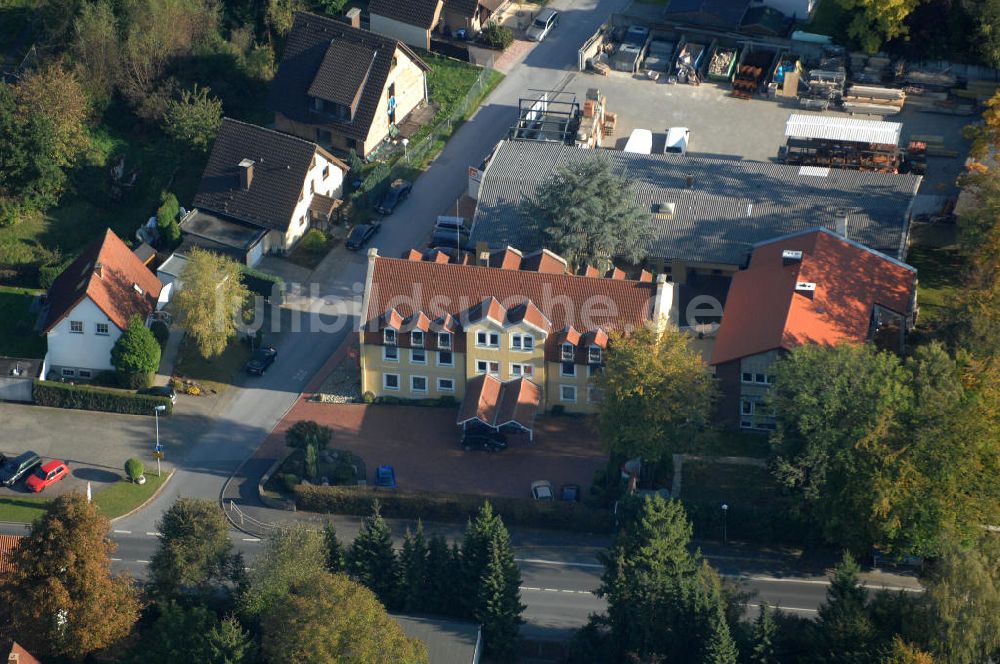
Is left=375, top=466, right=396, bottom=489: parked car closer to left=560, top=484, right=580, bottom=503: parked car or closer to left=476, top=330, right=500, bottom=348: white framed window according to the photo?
left=476, top=330, right=500, bottom=348: white framed window

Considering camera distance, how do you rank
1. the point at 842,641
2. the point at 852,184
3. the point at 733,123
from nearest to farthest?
the point at 842,641
the point at 852,184
the point at 733,123

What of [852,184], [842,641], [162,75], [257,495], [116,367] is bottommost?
[842,641]

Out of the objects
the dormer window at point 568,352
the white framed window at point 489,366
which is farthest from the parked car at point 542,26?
the dormer window at point 568,352

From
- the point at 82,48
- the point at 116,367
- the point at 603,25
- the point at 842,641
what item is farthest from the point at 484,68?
the point at 842,641

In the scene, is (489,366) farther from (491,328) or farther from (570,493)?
(570,493)

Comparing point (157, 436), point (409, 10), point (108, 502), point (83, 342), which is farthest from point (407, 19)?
point (108, 502)

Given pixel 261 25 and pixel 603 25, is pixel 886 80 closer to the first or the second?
pixel 603 25
